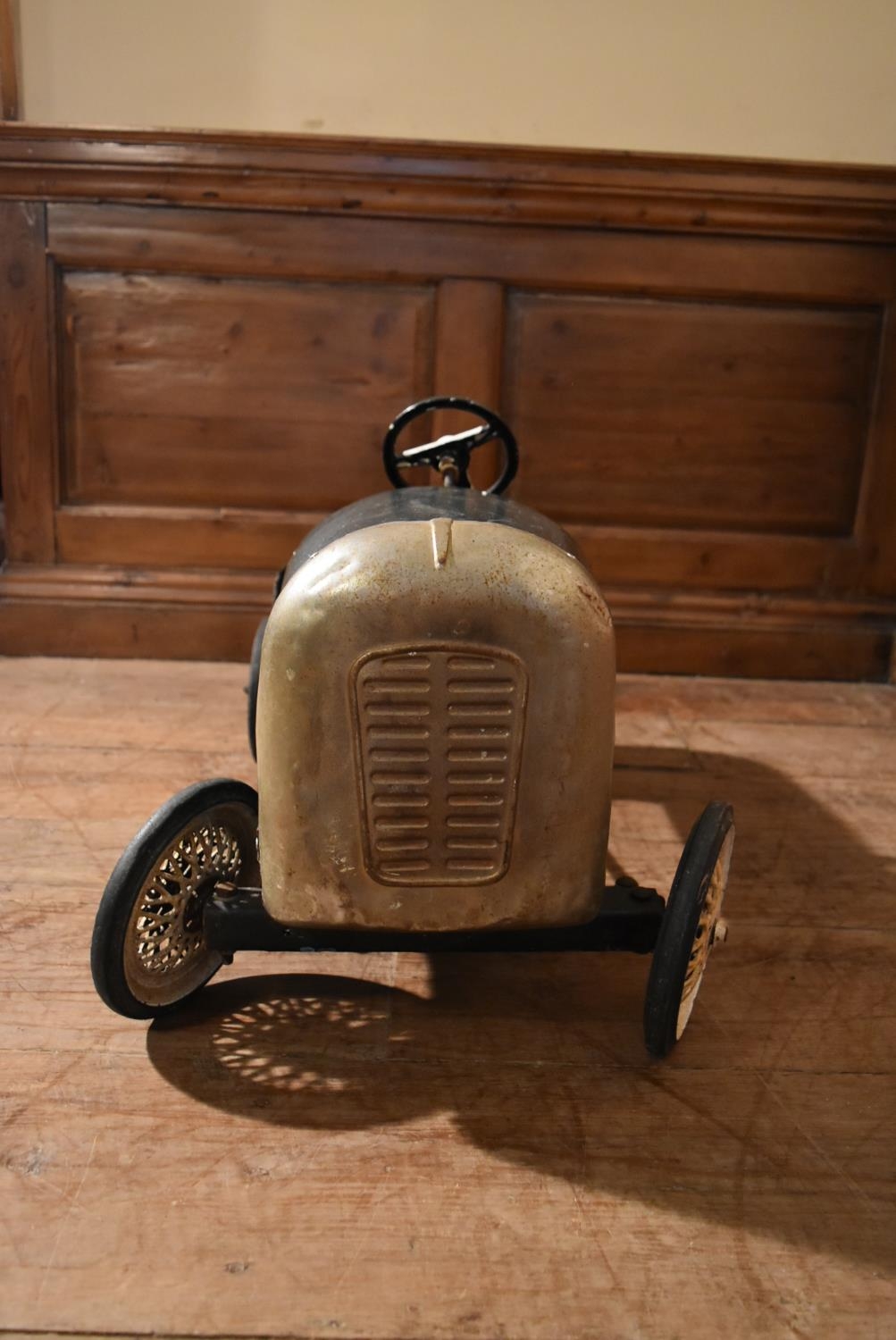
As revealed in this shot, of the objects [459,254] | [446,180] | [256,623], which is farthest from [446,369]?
[256,623]

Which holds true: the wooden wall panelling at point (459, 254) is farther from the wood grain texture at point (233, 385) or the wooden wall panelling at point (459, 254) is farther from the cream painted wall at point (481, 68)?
the cream painted wall at point (481, 68)

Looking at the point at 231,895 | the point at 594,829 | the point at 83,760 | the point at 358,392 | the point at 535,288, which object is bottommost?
the point at 83,760

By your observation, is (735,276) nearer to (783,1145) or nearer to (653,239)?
(653,239)

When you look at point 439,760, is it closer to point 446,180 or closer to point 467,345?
point 467,345

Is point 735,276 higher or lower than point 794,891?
higher

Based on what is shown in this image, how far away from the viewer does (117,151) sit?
8.62 feet

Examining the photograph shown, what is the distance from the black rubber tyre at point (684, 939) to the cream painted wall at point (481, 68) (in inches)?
76.2

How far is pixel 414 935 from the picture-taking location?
138 centimetres

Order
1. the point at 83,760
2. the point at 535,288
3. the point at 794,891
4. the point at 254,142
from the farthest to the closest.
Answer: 1. the point at 535,288
2. the point at 254,142
3. the point at 83,760
4. the point at 794,891

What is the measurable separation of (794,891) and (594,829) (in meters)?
0.64

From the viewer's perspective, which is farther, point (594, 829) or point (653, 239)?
point (653, 239)

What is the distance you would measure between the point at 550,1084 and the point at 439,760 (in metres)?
0.40

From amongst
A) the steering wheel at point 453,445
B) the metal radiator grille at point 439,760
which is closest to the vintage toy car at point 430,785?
the metal radiator grille at point 439,760

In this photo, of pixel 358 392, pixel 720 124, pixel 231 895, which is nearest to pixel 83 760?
pixel 231 895
